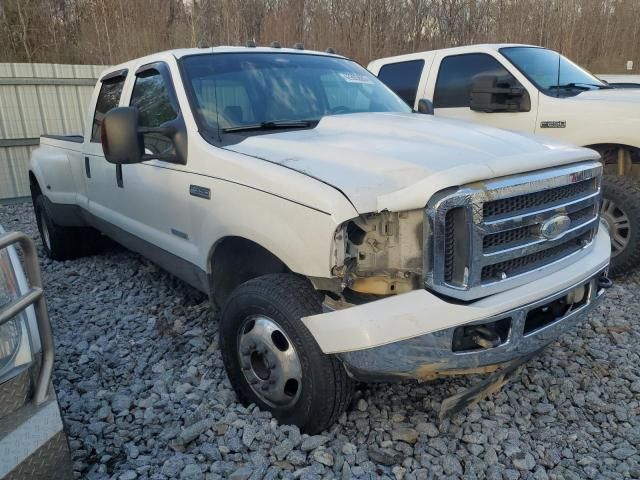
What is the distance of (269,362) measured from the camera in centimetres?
259

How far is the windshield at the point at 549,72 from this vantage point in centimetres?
529

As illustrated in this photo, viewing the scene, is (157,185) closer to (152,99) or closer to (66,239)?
(152,99)

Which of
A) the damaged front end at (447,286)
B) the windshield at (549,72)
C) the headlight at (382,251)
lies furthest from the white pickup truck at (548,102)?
the headlight at (382,251)

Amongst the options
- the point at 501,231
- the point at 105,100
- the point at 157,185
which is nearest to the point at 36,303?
the point at 501,231

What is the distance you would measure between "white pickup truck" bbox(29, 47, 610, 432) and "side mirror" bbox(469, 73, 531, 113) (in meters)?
1.66

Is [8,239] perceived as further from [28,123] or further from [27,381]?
[28,123]

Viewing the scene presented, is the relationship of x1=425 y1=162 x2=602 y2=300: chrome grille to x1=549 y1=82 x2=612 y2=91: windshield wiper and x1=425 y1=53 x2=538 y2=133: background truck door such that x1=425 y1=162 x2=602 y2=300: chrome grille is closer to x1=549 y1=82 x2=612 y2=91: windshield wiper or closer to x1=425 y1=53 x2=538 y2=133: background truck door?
x1=425 y1=53 x2=538 y2=133: background truck door

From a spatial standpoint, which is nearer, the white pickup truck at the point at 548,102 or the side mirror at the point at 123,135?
the side mirror at the point at 123,135

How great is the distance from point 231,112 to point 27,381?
2.06 metres

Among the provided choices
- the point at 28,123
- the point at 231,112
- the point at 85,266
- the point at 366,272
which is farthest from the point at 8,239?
the point at 28,123

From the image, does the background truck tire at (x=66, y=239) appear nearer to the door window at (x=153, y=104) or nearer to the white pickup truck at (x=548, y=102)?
the door window at (x=153, y=104)

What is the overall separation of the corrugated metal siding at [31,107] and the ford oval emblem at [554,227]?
31.5 feet

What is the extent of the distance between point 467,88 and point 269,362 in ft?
13.9

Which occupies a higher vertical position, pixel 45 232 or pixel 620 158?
pixel 620 158
